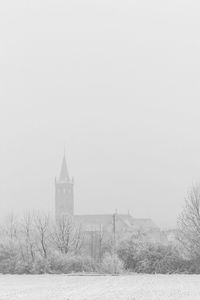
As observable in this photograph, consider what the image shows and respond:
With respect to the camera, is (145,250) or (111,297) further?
(145,250)

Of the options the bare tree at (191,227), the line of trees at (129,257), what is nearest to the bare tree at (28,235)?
the line of trees at (129,257)

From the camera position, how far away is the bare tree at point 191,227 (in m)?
68.9

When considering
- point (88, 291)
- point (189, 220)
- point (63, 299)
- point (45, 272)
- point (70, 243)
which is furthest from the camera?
point (70, 243)

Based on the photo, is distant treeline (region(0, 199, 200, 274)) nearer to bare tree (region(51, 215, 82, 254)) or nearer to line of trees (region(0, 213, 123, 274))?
line of trees (region(0, 213, 123, 274))

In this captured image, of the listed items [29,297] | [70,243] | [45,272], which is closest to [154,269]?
[45,272]

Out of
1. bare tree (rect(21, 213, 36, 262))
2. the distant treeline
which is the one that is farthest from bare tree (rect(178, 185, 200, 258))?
bare tree (rect(21, 213, 36, 262))

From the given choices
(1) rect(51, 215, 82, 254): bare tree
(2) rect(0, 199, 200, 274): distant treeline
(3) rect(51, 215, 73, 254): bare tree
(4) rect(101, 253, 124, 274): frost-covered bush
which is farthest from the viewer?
(1) rect(51, 215, 82, 254): bare tree

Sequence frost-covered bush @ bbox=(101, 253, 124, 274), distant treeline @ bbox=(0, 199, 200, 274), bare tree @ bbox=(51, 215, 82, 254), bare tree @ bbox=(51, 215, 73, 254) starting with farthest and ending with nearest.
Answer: bare tree @ bbox=(51, 215, 82, 254)
bare tree @ bbox=(51, 215, 73, 254)
distant treeline @ bbox=(0, 199, 200, 274)
frost-covered bush @ bbox=(101, 253, 124, 274)

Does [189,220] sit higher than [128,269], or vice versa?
[189,220]

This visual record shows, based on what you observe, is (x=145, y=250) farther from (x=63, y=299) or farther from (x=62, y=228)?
(x=63, y=299)

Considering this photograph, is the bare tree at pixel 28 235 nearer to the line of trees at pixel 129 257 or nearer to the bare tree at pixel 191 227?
the line of trees at pixel 129 257

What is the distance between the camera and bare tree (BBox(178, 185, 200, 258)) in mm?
68938

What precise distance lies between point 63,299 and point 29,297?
245 cm

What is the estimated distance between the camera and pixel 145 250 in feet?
223
